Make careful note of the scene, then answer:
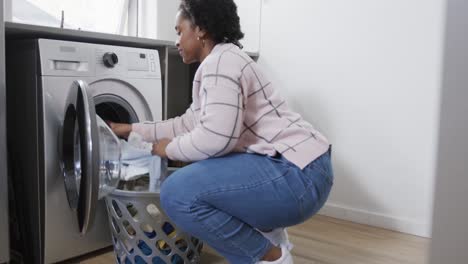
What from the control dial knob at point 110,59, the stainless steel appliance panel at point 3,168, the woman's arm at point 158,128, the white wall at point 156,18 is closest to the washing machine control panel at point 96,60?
the control dial knob at point 110,59

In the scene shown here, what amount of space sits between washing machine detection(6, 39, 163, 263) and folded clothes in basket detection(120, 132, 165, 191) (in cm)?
16

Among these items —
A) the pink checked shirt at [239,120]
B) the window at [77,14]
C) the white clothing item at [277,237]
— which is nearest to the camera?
the pink checked shirt at [239,120]

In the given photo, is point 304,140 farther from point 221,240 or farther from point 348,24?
point 348,24

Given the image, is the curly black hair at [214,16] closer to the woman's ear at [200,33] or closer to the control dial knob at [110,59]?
the woman's ear at [200,33]

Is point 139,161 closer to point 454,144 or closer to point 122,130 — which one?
point 122,130

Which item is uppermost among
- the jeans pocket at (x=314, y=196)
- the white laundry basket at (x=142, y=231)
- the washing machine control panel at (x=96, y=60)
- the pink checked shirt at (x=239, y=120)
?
the washing machine control panel at (x=96, y=60)

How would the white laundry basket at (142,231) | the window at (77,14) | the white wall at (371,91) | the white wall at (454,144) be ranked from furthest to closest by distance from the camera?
the window at (77,14) → the white wall at (371,91) → the white laundry basket at (142,231) → the white wall at (454,144)

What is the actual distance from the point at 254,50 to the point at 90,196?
1686mm

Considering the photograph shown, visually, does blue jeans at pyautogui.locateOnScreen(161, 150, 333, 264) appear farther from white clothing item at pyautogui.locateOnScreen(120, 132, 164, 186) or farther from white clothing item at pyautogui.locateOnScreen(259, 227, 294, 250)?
white clothing item at pyautogui.locateOnScreen(120, 132, 164, 186)

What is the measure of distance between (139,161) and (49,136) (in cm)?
31

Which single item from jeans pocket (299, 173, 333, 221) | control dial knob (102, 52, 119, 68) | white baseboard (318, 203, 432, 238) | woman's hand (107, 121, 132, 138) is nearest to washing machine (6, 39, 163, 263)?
control dial knob (102, 52, 119, 68)

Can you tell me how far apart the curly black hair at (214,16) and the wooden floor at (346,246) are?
855 mm

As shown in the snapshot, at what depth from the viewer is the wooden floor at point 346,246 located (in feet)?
5.78

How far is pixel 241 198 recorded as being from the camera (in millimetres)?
1197
